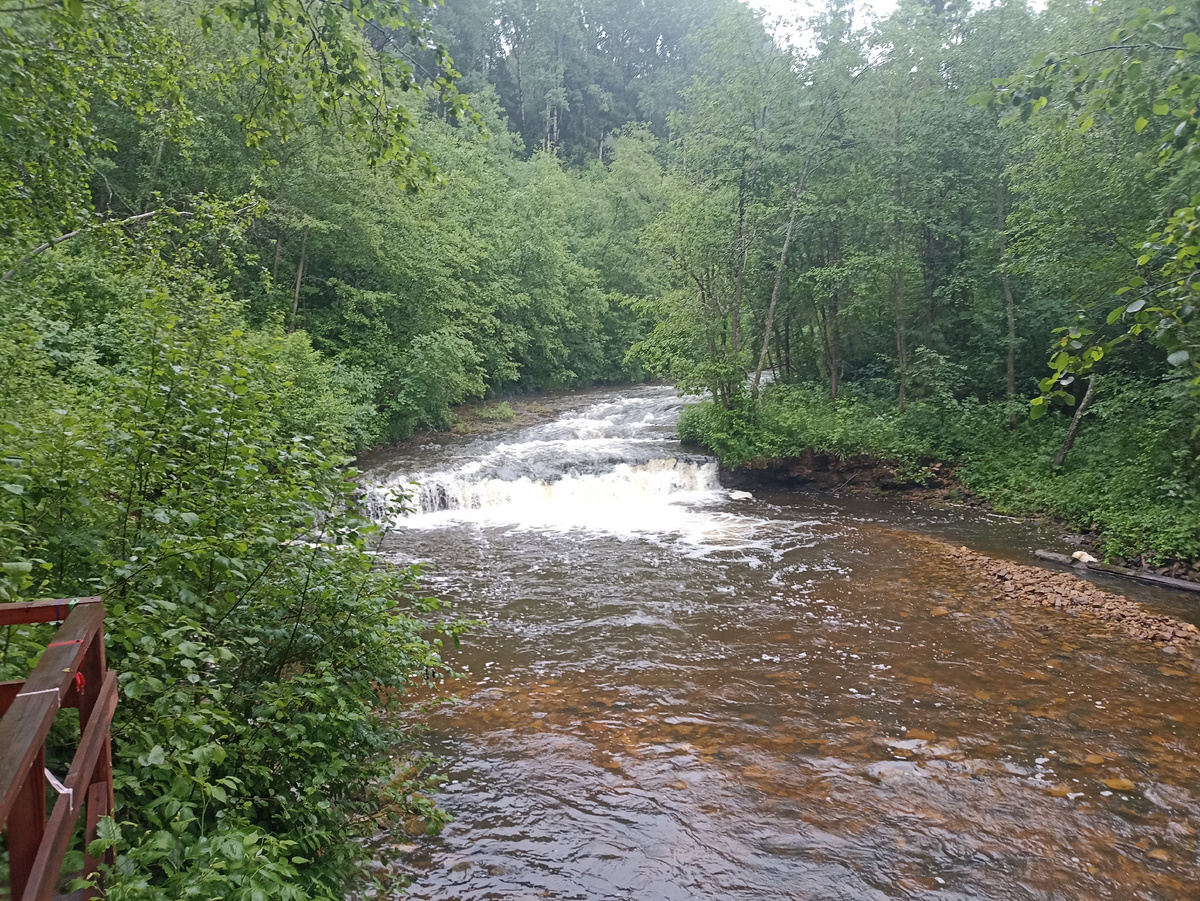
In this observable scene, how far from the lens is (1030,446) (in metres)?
15.2

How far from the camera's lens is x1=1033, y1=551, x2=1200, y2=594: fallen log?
9573 mm

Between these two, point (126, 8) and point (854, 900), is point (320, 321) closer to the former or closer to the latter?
point (126, 8)

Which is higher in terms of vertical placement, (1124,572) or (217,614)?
(217,614)

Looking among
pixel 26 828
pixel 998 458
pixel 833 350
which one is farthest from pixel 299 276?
pixel 26 828

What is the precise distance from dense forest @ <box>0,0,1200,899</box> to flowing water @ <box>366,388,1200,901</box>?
1.07 metres

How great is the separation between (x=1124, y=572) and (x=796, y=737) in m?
7.45

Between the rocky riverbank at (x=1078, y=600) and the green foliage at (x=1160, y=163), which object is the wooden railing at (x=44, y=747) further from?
the rocky riverbank at (x=1078, y=600)

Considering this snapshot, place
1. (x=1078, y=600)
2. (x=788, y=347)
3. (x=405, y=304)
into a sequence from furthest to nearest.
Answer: (x=405, y=304) < (x=788, y=347) < (x=1078, y=600)

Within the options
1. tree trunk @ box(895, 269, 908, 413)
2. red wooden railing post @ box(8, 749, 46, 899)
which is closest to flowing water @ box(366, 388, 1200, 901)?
red wooden railing post @ box(8, 749, 46, 899)

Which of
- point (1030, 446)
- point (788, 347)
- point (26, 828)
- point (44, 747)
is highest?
point (788, 347)

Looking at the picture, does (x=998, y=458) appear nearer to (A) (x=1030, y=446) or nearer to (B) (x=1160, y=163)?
(A) (x=1030, y=446)

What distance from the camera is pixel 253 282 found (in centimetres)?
1900

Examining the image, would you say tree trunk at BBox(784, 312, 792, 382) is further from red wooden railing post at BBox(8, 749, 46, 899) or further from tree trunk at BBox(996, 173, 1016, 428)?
red wooden railing post at BBox(8, 749, 46, 899)

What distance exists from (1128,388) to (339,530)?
14.0 m
